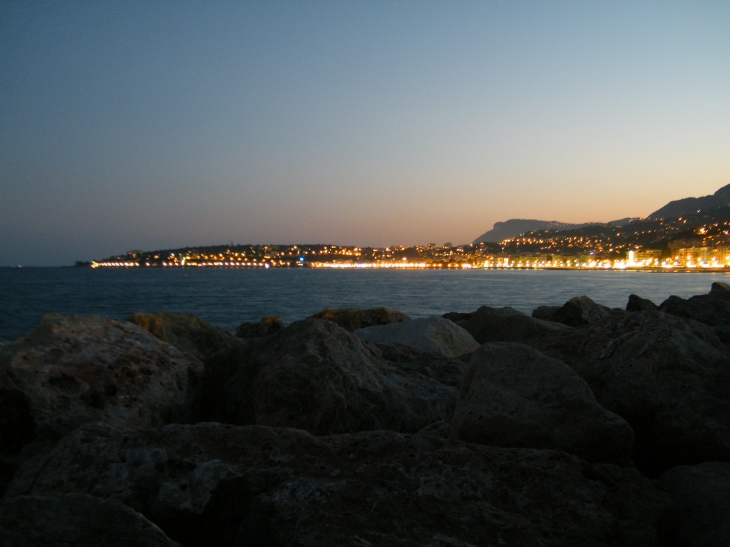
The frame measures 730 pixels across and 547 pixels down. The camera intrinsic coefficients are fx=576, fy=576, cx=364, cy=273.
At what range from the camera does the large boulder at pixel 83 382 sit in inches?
133

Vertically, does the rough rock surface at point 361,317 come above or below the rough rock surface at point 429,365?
below

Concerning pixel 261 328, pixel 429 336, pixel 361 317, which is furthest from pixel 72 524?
pixel 261 328

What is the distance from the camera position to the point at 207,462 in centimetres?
271

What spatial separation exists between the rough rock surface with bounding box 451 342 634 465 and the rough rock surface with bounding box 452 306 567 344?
242 inches

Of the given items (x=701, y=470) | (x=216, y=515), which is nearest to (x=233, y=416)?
(x=216, y=515)

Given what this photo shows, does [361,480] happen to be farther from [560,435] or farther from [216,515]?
[560,435]

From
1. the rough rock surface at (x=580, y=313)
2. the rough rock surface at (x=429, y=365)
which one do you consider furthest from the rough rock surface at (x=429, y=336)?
the rough rock surface at (x=580, y=313)

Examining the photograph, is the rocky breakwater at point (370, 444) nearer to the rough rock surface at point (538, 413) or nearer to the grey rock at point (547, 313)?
the rough rock surface at point (538, 413)

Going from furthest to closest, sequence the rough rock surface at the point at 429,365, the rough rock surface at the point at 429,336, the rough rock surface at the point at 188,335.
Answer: the rough rock surface at the point at 429,336 < the rough rock surface at the point at 188,335 < the rough rock surface at the point at 429,365

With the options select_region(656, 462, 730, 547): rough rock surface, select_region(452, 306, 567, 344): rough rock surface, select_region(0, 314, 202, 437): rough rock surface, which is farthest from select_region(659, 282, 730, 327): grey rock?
select_region(0, 314, 202, 437): rough rock surface

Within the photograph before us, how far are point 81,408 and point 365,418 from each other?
185 cm

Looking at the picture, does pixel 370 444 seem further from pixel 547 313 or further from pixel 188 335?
pixel 547 313

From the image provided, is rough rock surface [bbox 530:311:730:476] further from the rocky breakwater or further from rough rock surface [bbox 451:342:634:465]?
rough rock surface [bbox 451:342:634:465]

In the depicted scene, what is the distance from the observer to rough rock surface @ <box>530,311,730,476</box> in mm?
3369
